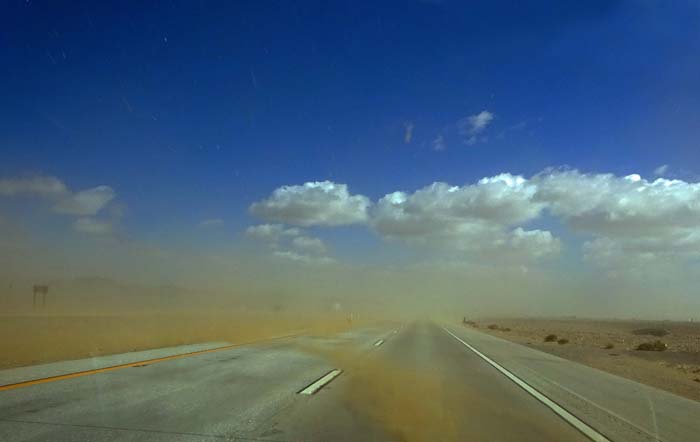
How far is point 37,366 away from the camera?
1327 cm

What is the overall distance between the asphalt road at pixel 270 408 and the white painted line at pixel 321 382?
140 millimetres

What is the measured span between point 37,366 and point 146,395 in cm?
507

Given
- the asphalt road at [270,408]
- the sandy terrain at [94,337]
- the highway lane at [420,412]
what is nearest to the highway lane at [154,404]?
the asphalt road at [270,408]

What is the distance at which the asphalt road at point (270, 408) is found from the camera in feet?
24.2

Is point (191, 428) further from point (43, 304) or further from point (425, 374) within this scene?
point (43, 304)

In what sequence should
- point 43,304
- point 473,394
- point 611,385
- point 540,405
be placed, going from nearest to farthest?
point 540,405 < point 473,394 < point 611,385 < point 43,304

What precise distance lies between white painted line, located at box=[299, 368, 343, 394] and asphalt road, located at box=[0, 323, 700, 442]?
5.5 inches

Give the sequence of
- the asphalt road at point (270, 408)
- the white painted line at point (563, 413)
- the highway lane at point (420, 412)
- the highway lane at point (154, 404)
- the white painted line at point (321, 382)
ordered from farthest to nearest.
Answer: the white painted line at point (321, 382) < the white painted line at point (563, 413) < the highway lane at point (420, 412) < the asphalt road at point (270, 408) < the highway lane at point (154, 404)

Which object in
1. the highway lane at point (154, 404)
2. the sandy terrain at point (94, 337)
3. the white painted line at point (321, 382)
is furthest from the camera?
the sandy terrain at point (94, 337)

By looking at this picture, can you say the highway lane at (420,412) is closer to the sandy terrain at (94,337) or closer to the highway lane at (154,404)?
the highway lane at (154,404)

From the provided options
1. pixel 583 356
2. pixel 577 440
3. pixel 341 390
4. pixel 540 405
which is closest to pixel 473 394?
pixel 540 405

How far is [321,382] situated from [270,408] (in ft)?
11.8

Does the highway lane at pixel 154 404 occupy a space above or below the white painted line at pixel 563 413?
above

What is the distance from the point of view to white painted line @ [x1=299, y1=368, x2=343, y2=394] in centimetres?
1131
